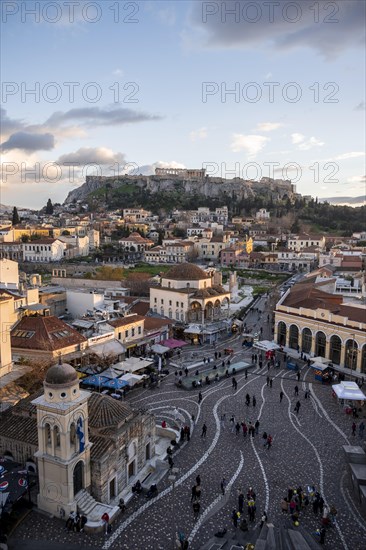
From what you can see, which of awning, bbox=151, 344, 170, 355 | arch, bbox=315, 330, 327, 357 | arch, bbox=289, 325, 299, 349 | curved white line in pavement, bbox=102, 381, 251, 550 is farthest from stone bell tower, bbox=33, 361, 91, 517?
arch, bbox=289, 325, 299, 349

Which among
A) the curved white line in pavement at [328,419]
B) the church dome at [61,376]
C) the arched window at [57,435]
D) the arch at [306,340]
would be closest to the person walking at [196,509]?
the arched window at [57,435]

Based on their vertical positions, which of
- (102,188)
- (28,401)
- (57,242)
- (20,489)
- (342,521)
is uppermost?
(102,188)

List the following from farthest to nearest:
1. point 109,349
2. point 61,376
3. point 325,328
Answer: point 325,328
point 109,349
point 61,376

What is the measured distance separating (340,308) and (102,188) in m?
146

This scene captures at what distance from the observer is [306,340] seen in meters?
33.4

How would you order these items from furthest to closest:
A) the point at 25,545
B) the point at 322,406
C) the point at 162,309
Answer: the point at 162,309, the point at 322,406, the point at 25,545

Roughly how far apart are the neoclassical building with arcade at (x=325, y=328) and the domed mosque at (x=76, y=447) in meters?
18.1

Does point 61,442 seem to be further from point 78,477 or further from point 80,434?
point 78,477

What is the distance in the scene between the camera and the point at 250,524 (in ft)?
47.3

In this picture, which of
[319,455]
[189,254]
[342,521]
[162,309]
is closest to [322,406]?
[319,455]

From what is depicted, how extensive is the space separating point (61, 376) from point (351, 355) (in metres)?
21.8

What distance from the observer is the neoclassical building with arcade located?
97.6 ft

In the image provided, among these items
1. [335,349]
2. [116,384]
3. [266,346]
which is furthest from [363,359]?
[116,384]

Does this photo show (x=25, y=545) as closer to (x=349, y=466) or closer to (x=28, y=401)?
(x=28, y=401)
